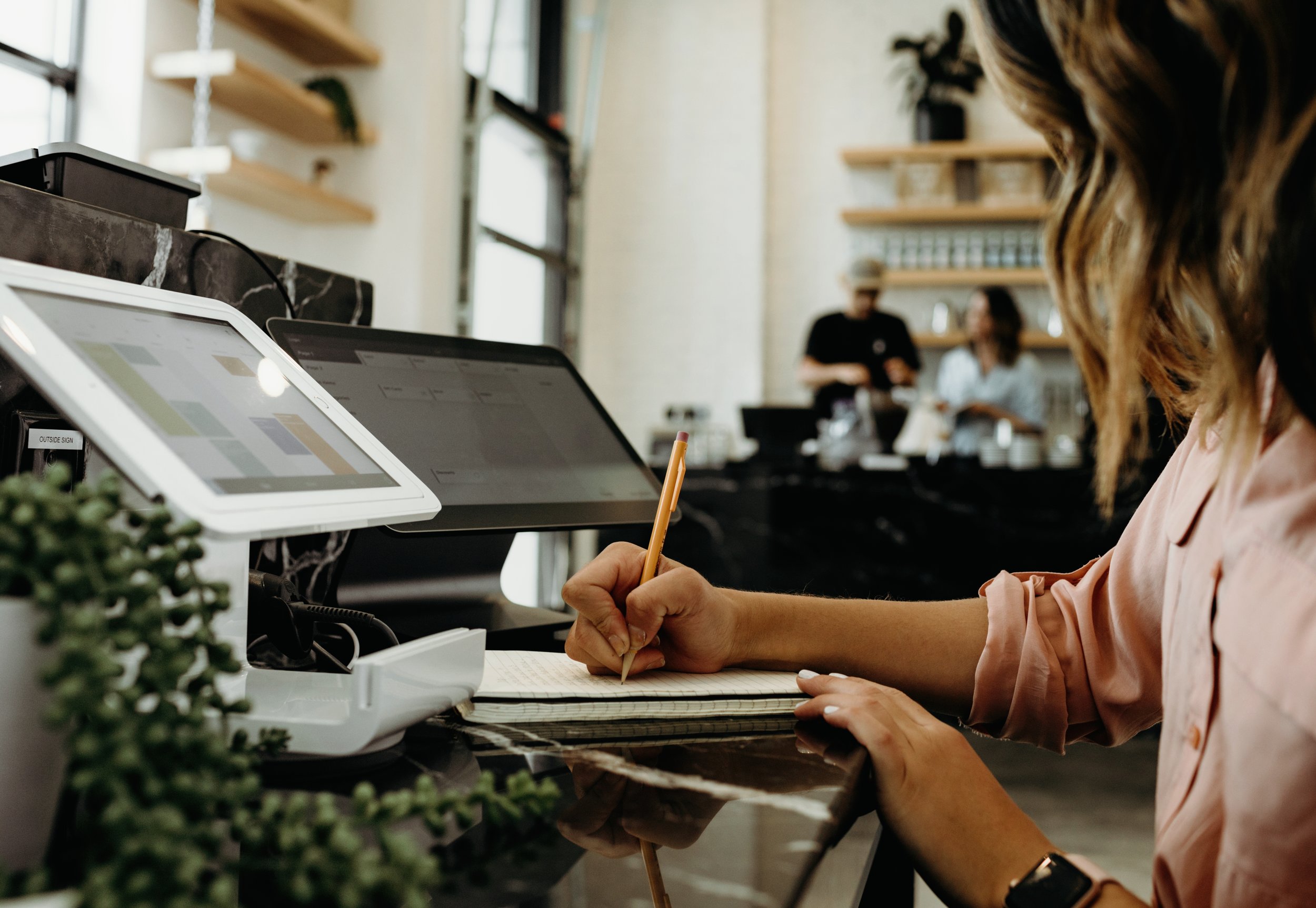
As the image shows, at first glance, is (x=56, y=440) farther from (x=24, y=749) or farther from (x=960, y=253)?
(x=960, y=253)

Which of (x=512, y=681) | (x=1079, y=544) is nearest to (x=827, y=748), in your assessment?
(x=512, y=681)

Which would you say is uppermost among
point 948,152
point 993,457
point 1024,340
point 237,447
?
point 948,152

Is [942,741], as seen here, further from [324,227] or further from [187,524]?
[324,227]

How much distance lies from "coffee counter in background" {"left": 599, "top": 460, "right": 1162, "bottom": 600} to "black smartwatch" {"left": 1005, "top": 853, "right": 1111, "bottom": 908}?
2.24m

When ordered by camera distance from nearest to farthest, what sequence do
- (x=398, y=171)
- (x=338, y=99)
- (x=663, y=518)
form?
(x=663, y=518), (x=338, y=99), (x=398, y=171)

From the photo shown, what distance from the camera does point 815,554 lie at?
127 inches

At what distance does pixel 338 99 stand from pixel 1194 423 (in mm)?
3172

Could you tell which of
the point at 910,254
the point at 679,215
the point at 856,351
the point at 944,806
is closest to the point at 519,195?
the point at 679,215

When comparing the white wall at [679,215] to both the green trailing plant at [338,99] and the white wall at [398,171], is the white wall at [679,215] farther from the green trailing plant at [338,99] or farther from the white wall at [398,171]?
the green trailing plant at [338,99]

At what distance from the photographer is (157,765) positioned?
33 centimetres

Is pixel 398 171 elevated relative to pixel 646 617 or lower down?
elevated

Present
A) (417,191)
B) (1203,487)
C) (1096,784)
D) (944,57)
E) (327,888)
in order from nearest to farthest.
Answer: (327,888) < (1203,487) < (1096,784) < (417,191) < (944,57)

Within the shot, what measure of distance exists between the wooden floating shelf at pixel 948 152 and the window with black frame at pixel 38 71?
11.5 feet

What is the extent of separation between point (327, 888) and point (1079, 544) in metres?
2.97
